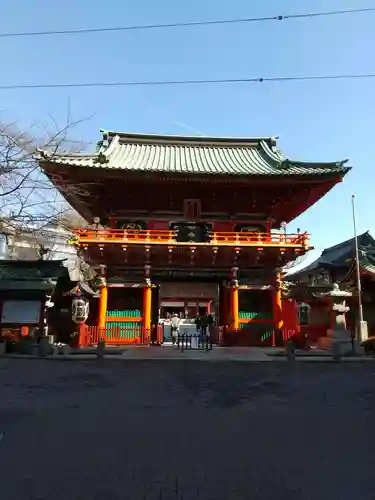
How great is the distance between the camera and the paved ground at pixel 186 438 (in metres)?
3.71

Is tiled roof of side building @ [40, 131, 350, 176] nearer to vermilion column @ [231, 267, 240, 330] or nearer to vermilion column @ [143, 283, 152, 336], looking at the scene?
vermilion column @ [231, 267, 240, 330]

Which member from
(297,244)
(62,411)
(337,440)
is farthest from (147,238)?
(337,440)

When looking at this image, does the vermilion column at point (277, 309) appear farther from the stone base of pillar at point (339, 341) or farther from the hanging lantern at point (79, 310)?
the hanging lantern at point (79, 310)

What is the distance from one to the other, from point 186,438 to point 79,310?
1518 cm

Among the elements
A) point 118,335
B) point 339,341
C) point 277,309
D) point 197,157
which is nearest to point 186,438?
point 339,341

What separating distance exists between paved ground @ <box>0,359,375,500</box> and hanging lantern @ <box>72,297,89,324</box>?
9410mm

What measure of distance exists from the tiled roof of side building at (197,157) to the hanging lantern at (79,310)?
6770 millimetres

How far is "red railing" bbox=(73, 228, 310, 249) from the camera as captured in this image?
64.8ft

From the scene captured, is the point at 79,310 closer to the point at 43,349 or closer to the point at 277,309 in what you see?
the point at 43,349

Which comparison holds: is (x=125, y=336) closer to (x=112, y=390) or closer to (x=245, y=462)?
(x=112, y=390)

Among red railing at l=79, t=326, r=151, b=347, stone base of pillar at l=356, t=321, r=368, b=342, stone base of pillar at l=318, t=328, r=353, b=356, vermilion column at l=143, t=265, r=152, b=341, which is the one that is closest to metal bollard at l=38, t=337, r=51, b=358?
red railing at l=79, t=326, r=151, b=347

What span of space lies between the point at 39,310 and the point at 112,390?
11.7 meters

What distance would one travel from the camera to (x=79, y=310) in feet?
63.7

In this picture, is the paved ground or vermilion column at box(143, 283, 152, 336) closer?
the paved ground
